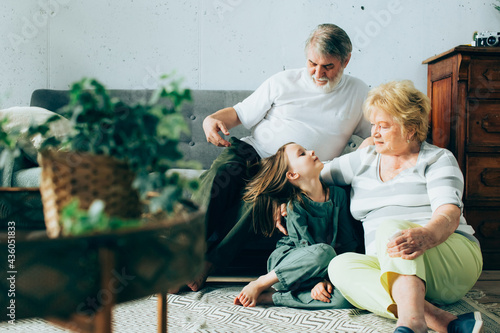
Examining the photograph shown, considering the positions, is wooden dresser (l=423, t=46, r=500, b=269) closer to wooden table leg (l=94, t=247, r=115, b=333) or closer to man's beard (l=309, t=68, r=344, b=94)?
man's beard (l=309, t=68, r=344, b=94)

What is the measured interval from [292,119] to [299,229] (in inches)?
25.6

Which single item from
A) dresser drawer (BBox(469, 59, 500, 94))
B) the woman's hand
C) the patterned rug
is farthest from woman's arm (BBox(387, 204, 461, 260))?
dresser drawer (BBox(469, 59, 500, 94))

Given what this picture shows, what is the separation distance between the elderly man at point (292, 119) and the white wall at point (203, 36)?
801 millimetres

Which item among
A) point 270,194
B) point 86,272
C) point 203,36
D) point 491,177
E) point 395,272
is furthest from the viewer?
point 203,36

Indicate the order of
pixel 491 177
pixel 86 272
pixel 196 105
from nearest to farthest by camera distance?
1. pixel 86 272
2. pixel 491 177
3. pixel 196 105

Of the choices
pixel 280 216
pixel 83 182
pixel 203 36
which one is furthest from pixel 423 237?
pixel 203 36

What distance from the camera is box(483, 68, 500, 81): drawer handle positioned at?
217cm

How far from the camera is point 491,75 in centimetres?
217

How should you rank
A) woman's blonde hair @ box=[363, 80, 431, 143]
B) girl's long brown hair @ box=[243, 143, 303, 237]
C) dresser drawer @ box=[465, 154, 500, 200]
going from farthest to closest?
1. dresser drawer @ box=[465, 154, 500, 200]
2. girl's long brown hair @ box=[243, 143, 303, 237]
3. woman's blonde hair @ box=[363, 80, 431, 143]

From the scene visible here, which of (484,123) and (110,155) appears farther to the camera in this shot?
(484,123)

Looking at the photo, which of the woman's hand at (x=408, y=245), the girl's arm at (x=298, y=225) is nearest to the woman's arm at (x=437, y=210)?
the woman's hand at (x=408, y=245)

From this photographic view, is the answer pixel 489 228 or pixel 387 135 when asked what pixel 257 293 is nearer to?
pixel 387 135

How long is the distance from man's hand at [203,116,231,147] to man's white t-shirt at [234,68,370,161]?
0.22 m

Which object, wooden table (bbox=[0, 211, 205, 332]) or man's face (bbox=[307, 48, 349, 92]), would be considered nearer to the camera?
wooden table (bbox=[0, 211, 205, 332])
